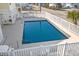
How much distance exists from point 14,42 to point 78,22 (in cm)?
317

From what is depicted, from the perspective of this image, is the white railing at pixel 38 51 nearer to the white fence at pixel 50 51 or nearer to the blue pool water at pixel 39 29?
the white fence at pixel 50 51

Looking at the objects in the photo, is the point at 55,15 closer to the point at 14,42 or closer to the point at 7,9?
the point at 7,9

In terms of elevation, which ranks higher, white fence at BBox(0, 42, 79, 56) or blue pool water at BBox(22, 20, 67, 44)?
white fence at BBox(0, 42, 79, 56)

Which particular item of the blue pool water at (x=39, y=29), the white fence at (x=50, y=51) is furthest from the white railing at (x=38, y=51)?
the blue pool water at (x=39, y=29)

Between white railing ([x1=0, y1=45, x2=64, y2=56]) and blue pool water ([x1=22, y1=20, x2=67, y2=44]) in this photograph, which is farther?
blue pool water ([x1=22, y1=20, x2=67, y2=44])

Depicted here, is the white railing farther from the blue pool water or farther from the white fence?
the blue pool water

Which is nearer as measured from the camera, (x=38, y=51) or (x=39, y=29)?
(x=38, y=51)

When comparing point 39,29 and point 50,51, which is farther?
point 39,29

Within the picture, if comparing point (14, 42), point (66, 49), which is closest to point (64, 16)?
point (14, 42)

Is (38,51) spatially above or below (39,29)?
above

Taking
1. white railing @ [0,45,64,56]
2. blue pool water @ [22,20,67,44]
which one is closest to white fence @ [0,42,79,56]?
white railing @ [0,45,64,56]

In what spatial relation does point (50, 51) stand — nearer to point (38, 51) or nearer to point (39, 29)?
point (38, 51)

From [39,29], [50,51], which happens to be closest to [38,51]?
[50,51]

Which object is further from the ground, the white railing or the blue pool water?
the white railing
